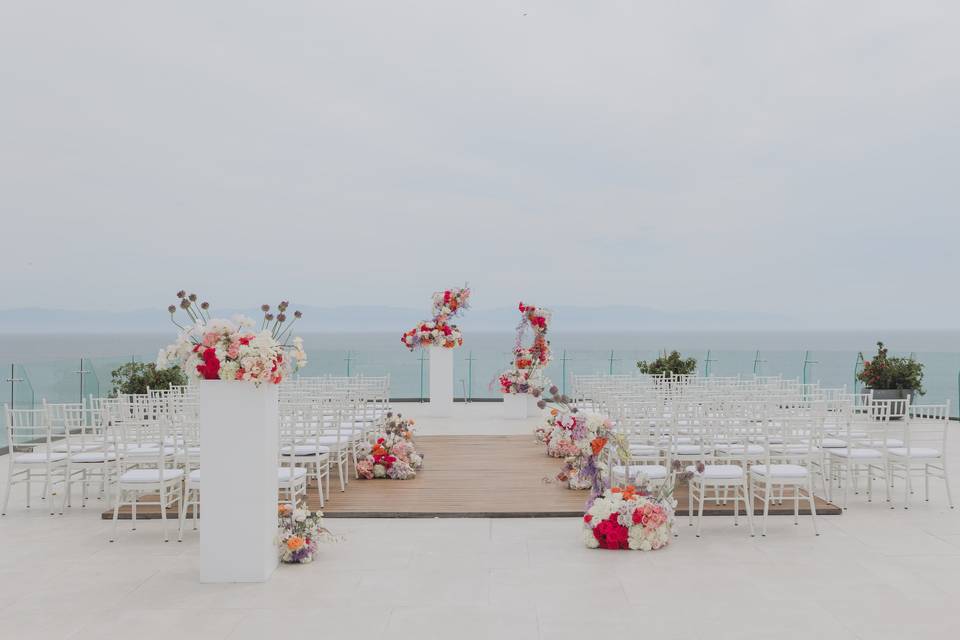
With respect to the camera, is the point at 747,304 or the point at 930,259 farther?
the point at 747,304

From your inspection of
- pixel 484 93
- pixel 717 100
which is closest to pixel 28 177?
pixel 484 93

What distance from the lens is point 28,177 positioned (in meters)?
35.2

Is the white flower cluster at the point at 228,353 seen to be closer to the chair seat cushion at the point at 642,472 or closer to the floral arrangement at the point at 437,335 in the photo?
the chair seat cushion at the point at 642,472

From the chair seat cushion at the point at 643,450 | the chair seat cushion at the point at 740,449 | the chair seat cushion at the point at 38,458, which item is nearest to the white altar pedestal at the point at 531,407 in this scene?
the chair seat cushion at the point at 643,450

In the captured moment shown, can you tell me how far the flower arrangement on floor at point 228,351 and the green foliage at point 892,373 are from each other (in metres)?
12.5

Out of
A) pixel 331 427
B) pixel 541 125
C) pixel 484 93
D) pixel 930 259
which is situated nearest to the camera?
pixel 331 427

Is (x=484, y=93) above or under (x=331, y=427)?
above

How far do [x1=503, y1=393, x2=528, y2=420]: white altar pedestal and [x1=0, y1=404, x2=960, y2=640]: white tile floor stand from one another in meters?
7.43

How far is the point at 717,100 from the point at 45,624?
39678mm

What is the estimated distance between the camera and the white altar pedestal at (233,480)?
493 cm

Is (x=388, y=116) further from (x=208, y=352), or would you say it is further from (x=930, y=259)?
(x=930, y=259)

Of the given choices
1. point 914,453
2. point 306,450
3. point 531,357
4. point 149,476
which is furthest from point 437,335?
point 914,453

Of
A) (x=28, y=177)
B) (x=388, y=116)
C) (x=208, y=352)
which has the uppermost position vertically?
(x=388, y=116)

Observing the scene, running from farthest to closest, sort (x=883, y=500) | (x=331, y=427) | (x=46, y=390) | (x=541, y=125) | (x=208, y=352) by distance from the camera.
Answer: (x=541, y=125) < (x=46, y=390) < (x=331, y=427) < (x=883, y=500) < (x=208, y=352)
